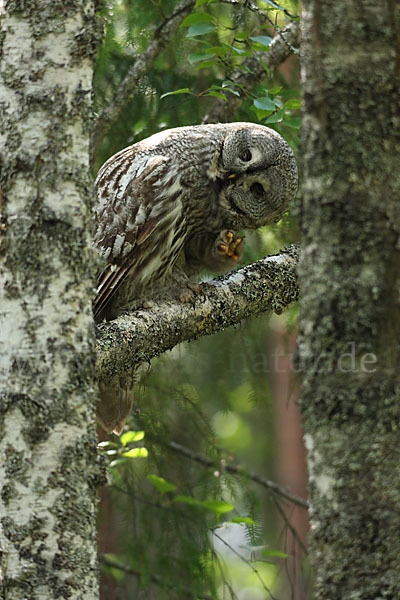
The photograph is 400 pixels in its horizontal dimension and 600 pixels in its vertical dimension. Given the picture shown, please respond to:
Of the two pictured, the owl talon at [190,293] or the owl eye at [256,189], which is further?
the owl eye at [256,189]

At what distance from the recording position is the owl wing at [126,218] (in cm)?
419

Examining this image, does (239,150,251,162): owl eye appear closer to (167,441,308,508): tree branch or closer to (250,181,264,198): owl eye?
(250,181,264,198): owl eye

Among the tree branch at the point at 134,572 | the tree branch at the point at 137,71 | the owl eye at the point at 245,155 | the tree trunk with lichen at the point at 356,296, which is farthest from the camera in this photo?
the tree branch at the point at 134,572

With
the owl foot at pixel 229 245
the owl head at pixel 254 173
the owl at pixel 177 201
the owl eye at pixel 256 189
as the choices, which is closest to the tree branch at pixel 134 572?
the owl at pixel 177 201

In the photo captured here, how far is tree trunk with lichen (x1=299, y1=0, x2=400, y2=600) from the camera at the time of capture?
4.25 feet

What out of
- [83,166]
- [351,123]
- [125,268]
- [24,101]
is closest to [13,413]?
[83,166]

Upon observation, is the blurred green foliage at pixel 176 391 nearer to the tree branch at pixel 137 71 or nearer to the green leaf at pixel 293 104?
the tree branch at pixel 137 71

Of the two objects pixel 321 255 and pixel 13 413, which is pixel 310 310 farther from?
pixel 13 413

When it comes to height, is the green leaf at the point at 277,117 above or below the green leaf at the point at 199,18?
below

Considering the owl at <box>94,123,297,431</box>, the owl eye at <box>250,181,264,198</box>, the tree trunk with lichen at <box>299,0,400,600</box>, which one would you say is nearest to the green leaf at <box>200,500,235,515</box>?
the owl at <box>94,123,297,431</box>

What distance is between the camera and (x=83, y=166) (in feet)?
6.86

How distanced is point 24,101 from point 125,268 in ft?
7.05

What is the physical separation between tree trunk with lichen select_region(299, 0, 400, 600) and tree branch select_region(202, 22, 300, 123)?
3601 mm

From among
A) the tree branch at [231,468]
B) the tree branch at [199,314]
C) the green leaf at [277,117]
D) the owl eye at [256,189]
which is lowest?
the tree branch at [231,468]
